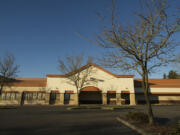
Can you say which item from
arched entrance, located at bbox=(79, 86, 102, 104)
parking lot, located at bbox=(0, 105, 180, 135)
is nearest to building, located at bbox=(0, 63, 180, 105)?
arched entrance, located at bbox=(79, 86, 102, 104)

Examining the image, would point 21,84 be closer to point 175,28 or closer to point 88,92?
point 88,92

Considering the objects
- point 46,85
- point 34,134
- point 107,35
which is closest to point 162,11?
point 107,35

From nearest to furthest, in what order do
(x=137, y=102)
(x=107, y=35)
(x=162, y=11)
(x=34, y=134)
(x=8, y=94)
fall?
1. (x=34, y=134)
2. (x=162, y=11)
3. (x=107, y=35)
4. (x=8, y=94)
5. (x=137, y=102)

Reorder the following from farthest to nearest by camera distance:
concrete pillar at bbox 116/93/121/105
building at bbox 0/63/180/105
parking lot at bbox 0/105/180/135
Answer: concrete pillar at bbox 116/93/121/105
building at bbox 0/63/180/105
parking lot at bbox 0/105/180/135

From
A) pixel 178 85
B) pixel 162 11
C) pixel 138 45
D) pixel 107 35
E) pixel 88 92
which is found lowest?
pixel 88 92

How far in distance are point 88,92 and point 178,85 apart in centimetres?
2333

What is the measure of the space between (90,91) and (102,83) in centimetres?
353

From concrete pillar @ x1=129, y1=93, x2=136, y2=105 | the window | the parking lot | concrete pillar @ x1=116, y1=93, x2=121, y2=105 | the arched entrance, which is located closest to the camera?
the parking lot

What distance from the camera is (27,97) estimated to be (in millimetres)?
29406

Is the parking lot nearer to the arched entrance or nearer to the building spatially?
the building

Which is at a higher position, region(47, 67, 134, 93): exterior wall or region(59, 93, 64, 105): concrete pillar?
region(47, 67, 134, 93): exterior wall

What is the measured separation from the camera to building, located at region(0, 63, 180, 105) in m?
29.2

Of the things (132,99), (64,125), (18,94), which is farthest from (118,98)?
(64,125)

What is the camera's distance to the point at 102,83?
30.7 m
